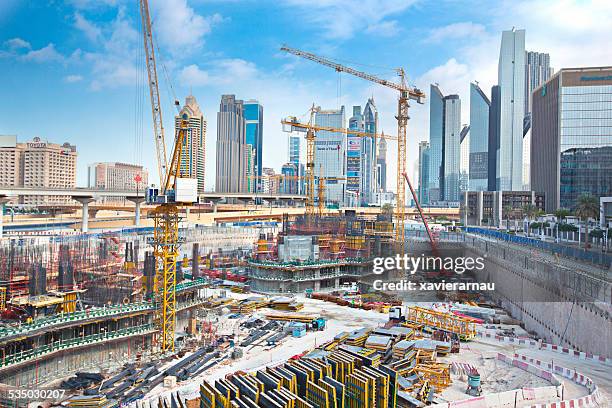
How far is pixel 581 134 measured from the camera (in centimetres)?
9356

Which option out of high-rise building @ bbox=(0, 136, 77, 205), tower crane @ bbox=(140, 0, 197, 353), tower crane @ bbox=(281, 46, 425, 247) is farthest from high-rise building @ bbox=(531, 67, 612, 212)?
high-rise building @ bbox=(0, 136, 77, 205)

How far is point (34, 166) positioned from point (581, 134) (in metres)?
127

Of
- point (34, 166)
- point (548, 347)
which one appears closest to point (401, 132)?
point (548, 347)

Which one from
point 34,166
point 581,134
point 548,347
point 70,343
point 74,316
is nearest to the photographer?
point 70,343

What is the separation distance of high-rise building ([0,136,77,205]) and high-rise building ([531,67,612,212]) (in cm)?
11325

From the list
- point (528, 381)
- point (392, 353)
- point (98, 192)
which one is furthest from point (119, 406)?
point (98, 192)

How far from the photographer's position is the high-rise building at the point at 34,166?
116 metres

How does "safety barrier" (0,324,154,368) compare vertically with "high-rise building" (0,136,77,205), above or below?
below

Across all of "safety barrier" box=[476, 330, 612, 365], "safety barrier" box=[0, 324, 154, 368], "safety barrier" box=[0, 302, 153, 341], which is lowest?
"safety barrier" box=[476, 330, 612, 365]

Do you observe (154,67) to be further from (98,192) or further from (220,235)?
(98,192)

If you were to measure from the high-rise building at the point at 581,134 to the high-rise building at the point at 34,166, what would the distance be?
113252 mm

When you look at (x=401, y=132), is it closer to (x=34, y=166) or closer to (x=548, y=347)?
(x=548, y=347)

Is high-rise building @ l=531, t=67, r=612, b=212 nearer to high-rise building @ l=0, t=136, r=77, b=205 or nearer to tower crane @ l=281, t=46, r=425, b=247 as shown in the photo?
tower crane @ l=281, t=46, r=425, b=247

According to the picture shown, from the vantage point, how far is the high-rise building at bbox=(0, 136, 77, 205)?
116 meters
